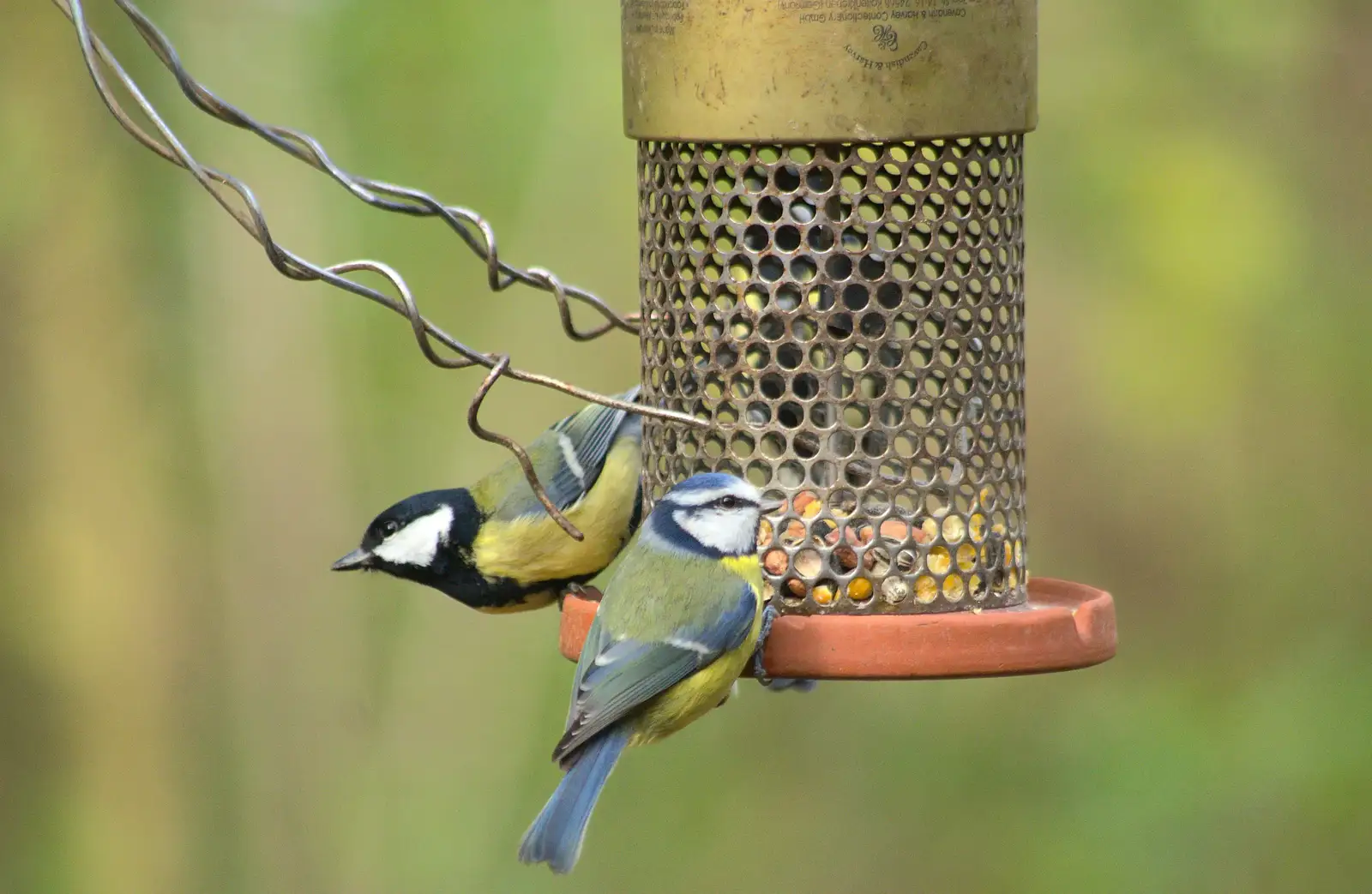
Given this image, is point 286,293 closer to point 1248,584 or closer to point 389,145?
point 389,145

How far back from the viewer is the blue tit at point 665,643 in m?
3.24

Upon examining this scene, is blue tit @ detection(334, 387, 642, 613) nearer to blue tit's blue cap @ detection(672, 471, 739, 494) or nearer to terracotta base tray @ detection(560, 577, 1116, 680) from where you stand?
blue tit's blue cap @ detection(672, 471, 739, 494)

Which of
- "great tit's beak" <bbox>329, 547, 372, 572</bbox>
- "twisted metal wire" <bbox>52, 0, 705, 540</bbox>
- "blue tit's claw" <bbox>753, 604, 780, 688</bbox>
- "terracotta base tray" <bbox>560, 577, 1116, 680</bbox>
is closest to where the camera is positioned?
"twisted metal wire" <bbox>52, 0, 705, 540</bbox>

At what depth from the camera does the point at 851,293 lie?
3328mm

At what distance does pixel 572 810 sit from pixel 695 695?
333 mm

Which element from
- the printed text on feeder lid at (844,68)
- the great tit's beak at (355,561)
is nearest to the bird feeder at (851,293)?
the printed text on feeder lid at (844,68)

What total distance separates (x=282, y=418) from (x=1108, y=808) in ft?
11.3

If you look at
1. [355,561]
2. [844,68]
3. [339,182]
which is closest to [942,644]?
[844,68]

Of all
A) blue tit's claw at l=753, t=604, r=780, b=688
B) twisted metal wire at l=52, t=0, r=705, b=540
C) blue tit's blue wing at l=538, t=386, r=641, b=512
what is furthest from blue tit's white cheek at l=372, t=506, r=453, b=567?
blue tit's claw at l=753, t=604, r=780, b=688

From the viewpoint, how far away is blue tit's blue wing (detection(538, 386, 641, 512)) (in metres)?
4.22

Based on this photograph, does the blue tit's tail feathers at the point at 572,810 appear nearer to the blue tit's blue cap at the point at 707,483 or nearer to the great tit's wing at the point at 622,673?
the great tit's wing at the point at 622,673

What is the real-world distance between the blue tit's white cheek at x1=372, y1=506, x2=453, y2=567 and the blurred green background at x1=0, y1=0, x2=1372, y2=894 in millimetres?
1976

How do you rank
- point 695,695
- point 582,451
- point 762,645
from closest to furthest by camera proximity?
point 762,645, point 695,695, point 582,451

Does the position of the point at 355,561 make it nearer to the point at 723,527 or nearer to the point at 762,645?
the point at 723,527
